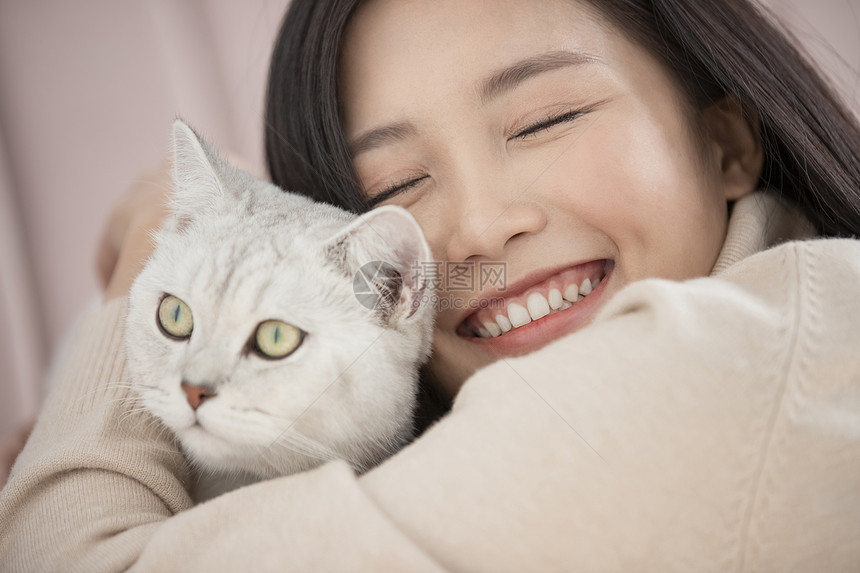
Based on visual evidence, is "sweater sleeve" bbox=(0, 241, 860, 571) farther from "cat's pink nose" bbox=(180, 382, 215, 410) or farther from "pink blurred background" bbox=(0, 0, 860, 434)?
"pink blurred background" bbox=(0, 0, 860, 434)

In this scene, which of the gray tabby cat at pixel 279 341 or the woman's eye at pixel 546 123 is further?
the woman's eye at pixel 546 123

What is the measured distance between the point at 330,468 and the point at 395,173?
543 mm

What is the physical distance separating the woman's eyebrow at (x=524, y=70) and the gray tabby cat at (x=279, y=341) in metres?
0.28

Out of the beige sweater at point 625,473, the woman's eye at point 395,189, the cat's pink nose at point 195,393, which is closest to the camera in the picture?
the beige sweater at point 625,473

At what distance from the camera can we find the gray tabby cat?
698 mm

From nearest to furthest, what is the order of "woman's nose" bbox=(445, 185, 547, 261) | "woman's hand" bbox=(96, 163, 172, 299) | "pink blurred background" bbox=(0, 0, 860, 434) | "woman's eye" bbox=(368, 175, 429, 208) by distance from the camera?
"woman's nose" bbox=(445, 185, 547, 261), "woman's eye" bbox=(368, 175, 429, 208), "woman's hand" bbox=(96, 163, 172, 299), "pink blurred background" bbox=(0, 0, 860, 434)

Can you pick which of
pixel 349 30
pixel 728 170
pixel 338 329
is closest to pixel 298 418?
pixel 338 329

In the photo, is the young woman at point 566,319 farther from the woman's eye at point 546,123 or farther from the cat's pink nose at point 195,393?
the cat's pink nose at point 195,393

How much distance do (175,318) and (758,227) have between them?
2.74 feet

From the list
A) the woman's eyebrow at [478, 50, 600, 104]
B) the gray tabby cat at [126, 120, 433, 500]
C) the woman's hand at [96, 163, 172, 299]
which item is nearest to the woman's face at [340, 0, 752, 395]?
the woman's eyebrow at [478, 50, 600, 104]

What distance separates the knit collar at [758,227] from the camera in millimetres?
866

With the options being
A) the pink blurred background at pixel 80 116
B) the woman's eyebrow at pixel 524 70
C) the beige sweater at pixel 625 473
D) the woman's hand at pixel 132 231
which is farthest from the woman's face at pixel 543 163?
the pink blurred background at pixel 80 116

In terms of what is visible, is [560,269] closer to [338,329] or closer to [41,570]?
[338,329]

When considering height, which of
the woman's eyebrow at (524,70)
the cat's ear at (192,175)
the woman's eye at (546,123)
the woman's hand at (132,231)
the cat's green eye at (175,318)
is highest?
the woman's eyebrow at (524,70)
